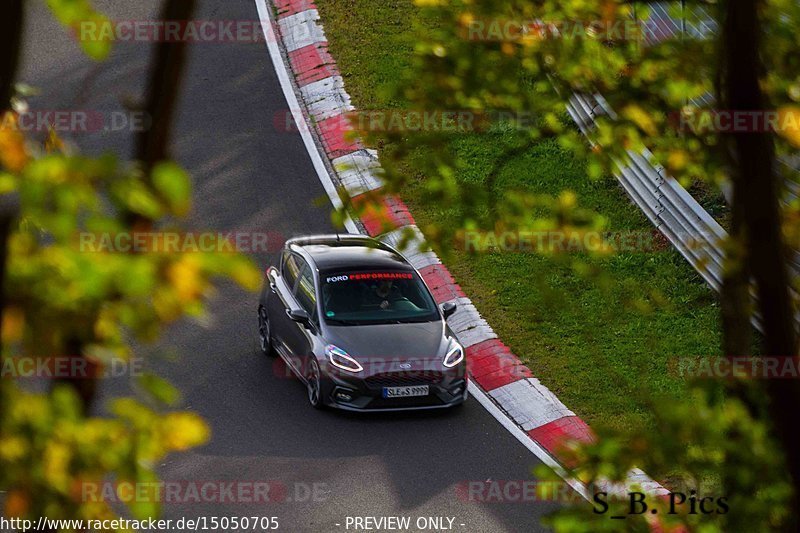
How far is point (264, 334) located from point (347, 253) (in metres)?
1.44

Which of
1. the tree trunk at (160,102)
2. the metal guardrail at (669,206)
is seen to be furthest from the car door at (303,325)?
the tree trunk at (160,102)

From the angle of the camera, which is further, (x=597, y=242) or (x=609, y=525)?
(x=597, y=242)

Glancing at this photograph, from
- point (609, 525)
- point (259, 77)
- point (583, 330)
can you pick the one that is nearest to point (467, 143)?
point (259, 77)

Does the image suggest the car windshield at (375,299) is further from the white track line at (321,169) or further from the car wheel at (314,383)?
the white track line at (321,169)

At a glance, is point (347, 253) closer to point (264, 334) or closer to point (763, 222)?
point (264, 334)

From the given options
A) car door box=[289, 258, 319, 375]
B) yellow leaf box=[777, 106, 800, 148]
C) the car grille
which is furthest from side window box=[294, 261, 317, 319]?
yellow leaf box=[777, 106, 800, 148]

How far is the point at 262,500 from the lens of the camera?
1070 cm

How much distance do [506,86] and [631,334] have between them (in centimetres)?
928

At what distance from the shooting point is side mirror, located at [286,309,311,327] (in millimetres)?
12673

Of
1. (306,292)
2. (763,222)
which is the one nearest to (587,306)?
(306,292)

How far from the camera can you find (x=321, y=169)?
688 inches

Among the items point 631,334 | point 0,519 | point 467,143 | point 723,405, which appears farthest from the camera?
point 467,143

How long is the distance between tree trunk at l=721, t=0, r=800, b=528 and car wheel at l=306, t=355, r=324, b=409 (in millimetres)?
9000

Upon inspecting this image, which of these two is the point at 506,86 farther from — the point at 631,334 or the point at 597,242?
the point at 631,334
